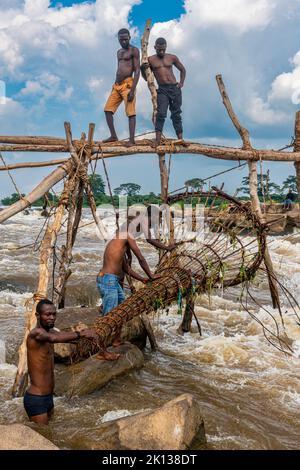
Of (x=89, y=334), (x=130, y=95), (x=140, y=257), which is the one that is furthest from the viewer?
(x=130, y=95)

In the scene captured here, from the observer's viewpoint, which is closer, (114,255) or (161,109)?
(114,255)

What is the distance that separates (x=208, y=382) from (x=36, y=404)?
2.21 metres

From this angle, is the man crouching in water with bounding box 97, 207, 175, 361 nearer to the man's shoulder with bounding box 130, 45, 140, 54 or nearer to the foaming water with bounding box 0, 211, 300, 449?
the foaming water with bounding box 0, 211, 300, 449

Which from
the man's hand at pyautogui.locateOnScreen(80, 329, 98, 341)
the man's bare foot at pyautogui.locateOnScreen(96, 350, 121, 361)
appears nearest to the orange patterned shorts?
the man's bare foot at pyautogui.locateOnScreen(96, 350, 121, 361)

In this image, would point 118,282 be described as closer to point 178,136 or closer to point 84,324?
point 84,324

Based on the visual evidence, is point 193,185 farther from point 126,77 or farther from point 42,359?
point 42,359

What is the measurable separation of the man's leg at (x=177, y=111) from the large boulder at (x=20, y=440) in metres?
4.89

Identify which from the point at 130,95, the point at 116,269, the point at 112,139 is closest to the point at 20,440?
the point at 116,269

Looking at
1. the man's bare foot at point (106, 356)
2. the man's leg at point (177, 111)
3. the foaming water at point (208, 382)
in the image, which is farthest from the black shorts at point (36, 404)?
Answer: the man's leg at point (177, 111)

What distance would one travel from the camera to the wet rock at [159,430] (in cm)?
329

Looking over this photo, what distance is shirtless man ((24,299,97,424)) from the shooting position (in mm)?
3896

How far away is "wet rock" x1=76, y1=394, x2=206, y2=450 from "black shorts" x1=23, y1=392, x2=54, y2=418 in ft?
2.31

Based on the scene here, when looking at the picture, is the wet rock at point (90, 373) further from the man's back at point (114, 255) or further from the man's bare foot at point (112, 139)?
the man's bare foot at point (112, 139)

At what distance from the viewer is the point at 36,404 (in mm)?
3988
